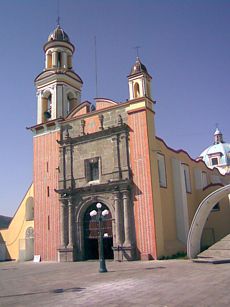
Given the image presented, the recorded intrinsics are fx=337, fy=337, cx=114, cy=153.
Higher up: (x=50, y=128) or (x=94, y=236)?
(x=50, y=128)

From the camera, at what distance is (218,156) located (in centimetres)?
4847

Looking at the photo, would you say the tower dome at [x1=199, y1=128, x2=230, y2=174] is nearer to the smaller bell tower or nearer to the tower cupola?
the tower cupola

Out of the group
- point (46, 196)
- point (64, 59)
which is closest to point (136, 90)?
point (64, 59)

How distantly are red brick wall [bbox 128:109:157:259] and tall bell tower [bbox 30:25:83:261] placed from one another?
6.54 m

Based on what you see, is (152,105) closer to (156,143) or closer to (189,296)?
(156,143)

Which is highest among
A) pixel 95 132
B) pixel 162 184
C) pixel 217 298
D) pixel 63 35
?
pixel 63 35

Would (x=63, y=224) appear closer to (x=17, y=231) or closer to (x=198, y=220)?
(x=17, y=231)

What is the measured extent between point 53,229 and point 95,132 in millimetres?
7637

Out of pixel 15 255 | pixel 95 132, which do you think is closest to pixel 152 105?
pixel 95 132

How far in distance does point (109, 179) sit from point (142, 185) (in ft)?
8.36

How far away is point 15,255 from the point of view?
1179 inches

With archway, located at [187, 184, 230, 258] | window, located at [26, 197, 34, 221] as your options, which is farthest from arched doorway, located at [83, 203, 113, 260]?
window, located at [26, 197, 34, 221]

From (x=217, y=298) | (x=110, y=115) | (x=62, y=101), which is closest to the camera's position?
(x=217, y=298)

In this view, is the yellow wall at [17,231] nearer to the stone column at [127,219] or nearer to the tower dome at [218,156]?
the stone column at [127,219]
